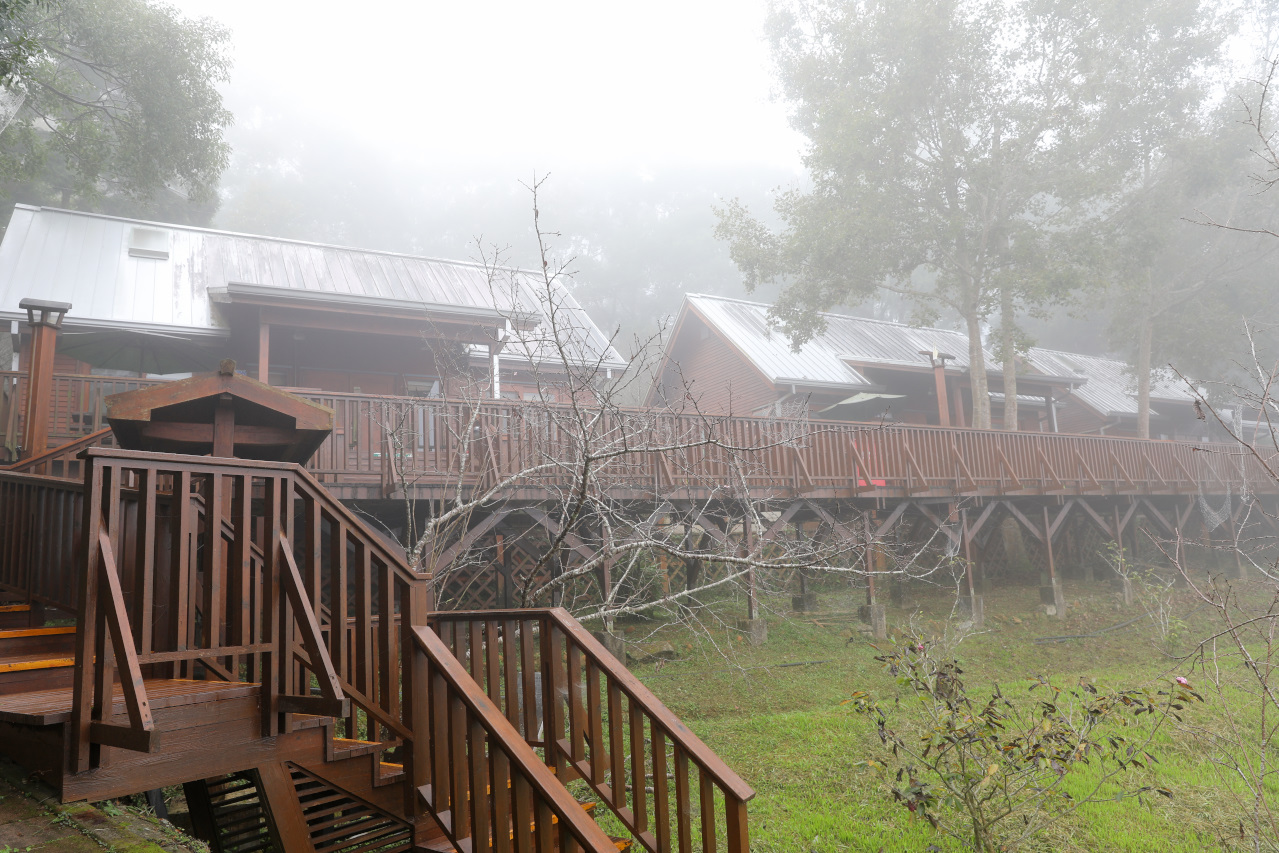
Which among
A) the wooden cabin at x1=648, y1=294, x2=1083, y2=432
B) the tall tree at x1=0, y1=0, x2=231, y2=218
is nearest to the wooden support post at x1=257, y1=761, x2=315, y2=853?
the tall tree at x1=0, y1=0, x2=231, y2=218

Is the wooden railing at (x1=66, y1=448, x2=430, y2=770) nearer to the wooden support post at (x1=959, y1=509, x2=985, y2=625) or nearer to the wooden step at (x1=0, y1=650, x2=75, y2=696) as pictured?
the wooden step at (x1=0, y1=650, x2=75, y2=696)

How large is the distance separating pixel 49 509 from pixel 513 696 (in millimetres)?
3289

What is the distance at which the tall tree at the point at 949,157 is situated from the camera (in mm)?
20453

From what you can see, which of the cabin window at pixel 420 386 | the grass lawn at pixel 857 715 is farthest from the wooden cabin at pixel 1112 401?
the cabin window at pixel 420 386

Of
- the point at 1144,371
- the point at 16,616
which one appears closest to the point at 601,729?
the point at 16,616

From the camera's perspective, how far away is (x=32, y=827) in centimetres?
271

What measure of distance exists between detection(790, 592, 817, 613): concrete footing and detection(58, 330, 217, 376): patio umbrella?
11037 mm

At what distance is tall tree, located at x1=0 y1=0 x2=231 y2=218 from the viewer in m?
16.8

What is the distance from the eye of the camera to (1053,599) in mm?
15938

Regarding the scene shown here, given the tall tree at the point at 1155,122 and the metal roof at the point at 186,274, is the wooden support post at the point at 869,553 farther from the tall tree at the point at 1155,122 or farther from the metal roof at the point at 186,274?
the tall tree at the point at 1155,122

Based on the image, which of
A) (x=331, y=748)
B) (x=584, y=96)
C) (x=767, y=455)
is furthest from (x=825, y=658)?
(x=584, y=96)

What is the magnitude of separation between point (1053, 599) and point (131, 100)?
22.4 metres

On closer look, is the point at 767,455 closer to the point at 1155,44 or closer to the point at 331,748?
the point at 331,748

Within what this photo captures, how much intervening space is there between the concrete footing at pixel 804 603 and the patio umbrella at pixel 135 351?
11.0 meters
